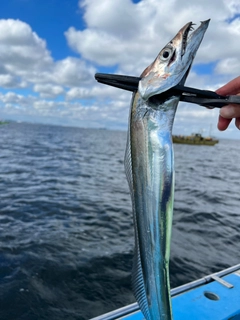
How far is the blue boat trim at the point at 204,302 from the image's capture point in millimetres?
3191

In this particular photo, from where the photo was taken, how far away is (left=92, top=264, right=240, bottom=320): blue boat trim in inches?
126

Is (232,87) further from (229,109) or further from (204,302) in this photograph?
(204,302)

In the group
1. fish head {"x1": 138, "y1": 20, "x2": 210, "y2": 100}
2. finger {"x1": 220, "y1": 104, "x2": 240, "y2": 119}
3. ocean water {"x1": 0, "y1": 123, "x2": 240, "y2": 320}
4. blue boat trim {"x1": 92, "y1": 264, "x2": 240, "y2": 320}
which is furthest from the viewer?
ocean water {"x1": 0, "y1": 123, "x2": 240, "y2": 320}

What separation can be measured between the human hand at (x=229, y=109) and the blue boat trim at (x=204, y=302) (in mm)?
2122

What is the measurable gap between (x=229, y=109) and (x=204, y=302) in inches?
101

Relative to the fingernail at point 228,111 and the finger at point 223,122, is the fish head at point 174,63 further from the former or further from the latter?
the finger at point 223,122

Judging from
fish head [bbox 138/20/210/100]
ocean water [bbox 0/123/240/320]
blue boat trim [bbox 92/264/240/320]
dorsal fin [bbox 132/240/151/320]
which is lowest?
ocean water [bbox 0/123/240/320]

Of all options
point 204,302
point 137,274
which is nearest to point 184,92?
point 137,274

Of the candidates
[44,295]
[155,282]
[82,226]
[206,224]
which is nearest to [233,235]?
[206,224]

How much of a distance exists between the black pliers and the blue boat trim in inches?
96.8

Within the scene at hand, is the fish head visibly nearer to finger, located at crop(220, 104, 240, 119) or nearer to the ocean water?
finger, located at crop(220, 104, 240, 119)

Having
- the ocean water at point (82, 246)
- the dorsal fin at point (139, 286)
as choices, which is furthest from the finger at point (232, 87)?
the ocean water at point (82, 246)

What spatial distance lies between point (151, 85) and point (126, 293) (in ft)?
18.6

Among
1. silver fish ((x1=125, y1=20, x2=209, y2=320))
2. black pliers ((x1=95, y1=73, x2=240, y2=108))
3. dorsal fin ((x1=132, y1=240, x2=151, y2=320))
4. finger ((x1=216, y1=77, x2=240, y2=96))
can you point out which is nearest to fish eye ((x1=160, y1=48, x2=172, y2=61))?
silver fish ((x1=125, y1=20, x2=209, y2=320))
